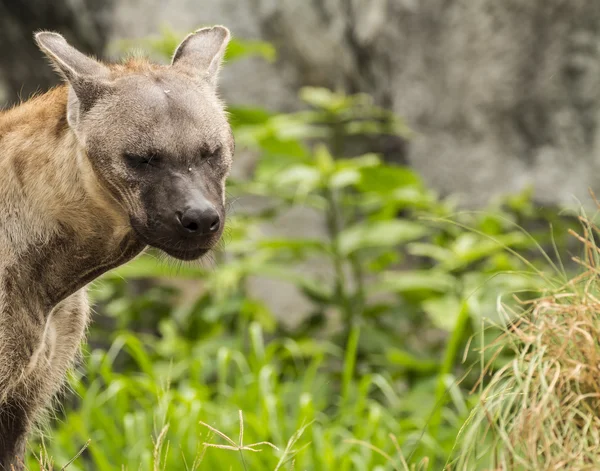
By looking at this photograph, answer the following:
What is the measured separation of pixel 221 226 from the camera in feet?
7.82

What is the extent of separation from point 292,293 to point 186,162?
355cm

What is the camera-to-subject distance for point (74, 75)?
246 centimetres

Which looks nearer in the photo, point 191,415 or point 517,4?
point 191,415

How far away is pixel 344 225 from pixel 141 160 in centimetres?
312

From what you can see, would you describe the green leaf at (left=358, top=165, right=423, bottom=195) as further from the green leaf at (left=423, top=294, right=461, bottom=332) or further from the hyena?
the hyena

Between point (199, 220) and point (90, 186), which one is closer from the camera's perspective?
point (199, 220)

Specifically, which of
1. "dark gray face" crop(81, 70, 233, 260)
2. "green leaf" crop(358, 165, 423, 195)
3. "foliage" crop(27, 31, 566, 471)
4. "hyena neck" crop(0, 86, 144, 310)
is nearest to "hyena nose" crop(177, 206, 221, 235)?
"dark gray face" crop(81, 70, 233, 260)

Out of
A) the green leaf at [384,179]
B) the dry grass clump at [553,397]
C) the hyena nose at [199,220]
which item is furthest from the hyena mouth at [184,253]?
the green leaf at [384,179]

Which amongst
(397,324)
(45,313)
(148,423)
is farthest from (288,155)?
(45,313)

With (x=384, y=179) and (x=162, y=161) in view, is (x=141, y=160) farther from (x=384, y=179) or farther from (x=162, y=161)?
(x=384, y=179)

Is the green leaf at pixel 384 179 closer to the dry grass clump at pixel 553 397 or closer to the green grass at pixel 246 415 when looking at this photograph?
the green grass at pixel 246 415

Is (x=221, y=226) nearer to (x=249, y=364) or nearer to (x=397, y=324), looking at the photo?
(x=249, y=364)

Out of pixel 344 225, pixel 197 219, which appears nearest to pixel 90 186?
pixel 197 219

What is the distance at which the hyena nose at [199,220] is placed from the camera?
2.29 metres
